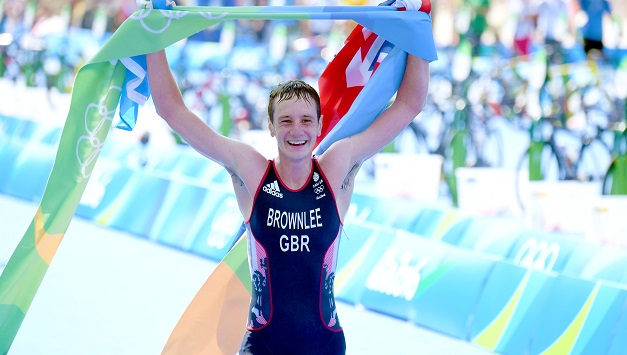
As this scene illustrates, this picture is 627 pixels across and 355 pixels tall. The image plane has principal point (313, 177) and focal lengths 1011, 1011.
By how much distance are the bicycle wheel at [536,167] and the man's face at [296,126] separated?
5393 mm

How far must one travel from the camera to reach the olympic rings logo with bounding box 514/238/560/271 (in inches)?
232

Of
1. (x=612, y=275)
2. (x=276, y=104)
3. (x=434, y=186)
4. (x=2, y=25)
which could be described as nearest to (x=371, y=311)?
(x=612, y=275)

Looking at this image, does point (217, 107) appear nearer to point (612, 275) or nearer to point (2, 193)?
point (2, 193)

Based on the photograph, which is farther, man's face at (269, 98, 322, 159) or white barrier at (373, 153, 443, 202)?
white barrier at (373, 153, 443, 202)

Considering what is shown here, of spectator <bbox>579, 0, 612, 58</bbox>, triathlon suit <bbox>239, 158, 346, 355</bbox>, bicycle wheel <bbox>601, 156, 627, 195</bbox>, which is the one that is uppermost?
spectator <bbox>579, 0, 612, 58</bbox>

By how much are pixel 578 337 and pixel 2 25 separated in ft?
52.8

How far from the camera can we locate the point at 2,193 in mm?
10406

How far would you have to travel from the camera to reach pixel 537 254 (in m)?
6.02

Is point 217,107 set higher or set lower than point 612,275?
higher

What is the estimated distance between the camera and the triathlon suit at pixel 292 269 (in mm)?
3293

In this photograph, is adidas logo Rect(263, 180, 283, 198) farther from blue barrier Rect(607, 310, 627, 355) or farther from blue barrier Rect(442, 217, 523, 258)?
blue barrier Rect(442, 217, 523, 258)

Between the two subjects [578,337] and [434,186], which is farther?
[434,186]

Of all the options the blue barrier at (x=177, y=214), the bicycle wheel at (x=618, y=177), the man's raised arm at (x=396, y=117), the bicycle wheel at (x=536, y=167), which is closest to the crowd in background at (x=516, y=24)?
the bicycle wheel at (x=536, y=167)

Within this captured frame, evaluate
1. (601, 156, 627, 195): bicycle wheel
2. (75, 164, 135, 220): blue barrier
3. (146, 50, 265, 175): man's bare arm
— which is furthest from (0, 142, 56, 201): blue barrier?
(146, 50, 265, 175): man's bare arm
